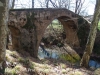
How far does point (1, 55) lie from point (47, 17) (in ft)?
36.4

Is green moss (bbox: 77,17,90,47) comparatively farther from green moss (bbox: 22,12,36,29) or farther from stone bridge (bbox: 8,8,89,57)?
green moss (bbox: 22,12,36,29)

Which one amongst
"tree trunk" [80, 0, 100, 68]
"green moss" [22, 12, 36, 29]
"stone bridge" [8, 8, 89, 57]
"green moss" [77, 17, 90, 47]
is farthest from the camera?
"green moss" [77, 17, 90, 47]

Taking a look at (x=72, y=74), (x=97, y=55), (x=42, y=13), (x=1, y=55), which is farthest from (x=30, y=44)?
(x=97, y=55)

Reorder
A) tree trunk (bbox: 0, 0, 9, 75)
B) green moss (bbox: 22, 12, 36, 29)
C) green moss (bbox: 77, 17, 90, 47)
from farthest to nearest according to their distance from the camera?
green moss (bbox: 77, 17, 90, 47) → green moss (bbox: 22, 12, 36, 29) → tree trunk (bbox: 0, 0, 9, 75)

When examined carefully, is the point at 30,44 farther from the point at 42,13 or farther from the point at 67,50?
the point at 67,50

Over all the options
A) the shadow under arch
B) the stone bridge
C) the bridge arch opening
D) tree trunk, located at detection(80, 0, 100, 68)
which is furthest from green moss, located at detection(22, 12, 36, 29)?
the shadow under arch

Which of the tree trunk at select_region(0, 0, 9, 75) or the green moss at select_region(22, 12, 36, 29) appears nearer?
the tree trunk at select_region(0, 0, 9, 75)

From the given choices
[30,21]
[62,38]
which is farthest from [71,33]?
[30,21]

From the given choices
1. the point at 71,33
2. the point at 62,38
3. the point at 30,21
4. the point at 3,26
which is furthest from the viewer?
the point at 62,38

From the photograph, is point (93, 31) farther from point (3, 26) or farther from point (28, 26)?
point (28, 26)

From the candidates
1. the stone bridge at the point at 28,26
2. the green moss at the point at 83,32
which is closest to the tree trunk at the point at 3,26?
the stone bridge at the point at 28,26

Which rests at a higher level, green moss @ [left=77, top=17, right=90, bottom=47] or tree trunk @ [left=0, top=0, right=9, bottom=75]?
tree trunk @ [left=0, top=0, right=9, bottom=75]

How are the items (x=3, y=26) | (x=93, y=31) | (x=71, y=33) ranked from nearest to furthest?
(x=3, y=26), (x=93, y=31), (x=71, y=33)

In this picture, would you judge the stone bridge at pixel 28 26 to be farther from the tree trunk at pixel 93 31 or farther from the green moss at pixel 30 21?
the tree trunk at pixel 93 31
